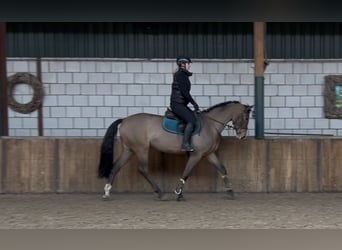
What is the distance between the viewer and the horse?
1080cm

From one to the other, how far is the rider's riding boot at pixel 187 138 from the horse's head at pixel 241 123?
0.96 meters

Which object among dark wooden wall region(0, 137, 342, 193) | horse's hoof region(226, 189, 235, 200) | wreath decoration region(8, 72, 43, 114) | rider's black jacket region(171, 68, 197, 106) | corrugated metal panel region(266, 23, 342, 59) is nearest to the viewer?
rider's black jacket region(171, 68, 197, 106)

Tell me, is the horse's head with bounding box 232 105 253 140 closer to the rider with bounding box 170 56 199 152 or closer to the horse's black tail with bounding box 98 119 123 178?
the rider with bounding box 170 56 199 152

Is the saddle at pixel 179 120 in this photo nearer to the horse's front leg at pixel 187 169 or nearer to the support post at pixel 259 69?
the horse's front leg at pixel 187 169

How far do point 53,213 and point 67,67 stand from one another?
15.4ft

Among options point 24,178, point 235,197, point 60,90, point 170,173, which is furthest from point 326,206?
point 60,90

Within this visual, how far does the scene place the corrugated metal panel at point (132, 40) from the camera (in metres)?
13.5

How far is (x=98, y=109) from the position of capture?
13.5 m

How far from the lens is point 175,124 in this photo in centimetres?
1081

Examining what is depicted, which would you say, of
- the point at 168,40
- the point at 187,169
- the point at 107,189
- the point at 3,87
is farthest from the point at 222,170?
the point at 3,87

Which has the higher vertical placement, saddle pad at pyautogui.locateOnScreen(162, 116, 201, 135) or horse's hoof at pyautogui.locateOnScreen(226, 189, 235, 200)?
saddle pad at pyautogui.locateOnScreen(162, 116, 201, 135)

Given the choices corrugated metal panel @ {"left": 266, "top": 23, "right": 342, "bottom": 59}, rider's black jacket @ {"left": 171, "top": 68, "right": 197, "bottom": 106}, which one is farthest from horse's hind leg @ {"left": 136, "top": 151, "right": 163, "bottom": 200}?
corrugated metal panel @ {"left": 266, "top": 23, "right": 342, "bottom": 59}

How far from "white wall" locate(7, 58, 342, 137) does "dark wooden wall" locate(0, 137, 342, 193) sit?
195cm

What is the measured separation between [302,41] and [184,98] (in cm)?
435
